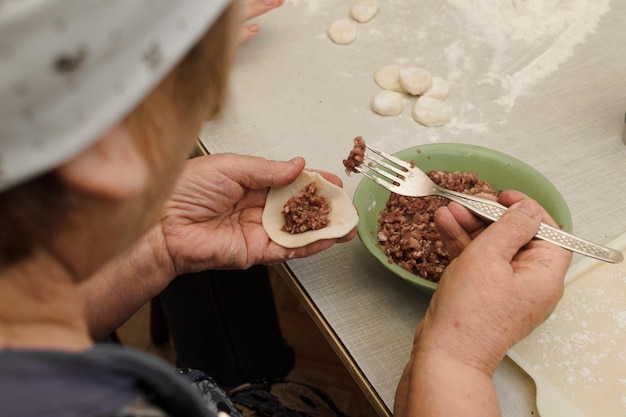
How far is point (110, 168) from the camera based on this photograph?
433 mm

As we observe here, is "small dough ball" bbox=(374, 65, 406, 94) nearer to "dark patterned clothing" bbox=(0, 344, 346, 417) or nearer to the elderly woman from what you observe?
the elderly woman

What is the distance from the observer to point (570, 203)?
3.89 feet

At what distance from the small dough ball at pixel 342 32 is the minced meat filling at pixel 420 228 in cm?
50

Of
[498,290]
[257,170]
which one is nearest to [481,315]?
[498,290]

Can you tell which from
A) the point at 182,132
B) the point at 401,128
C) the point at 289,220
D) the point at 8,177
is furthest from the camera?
the point at 401,128

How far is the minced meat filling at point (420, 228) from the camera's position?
1.04 metres

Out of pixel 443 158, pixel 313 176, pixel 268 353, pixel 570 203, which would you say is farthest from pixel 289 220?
pixel 268 353

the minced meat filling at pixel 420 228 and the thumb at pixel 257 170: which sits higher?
the thumb at pixel 257 170

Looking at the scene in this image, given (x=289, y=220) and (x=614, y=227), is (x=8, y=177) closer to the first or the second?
(x=289, y=220)

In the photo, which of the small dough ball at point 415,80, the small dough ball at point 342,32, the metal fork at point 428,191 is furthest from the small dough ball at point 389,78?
the metal fork at point 428,191

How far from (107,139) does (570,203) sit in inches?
37.9

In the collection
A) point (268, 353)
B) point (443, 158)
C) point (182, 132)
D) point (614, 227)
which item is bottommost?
point (268, 353)

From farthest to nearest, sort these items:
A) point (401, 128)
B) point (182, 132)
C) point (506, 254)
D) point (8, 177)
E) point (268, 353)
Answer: point (268, 353) → point (401, 128) → point (506, 254) → point (182, 132) → point (8, 177)

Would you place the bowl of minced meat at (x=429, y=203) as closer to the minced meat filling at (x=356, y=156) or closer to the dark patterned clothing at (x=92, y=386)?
the minced meat filling at (x=356, y=156)
